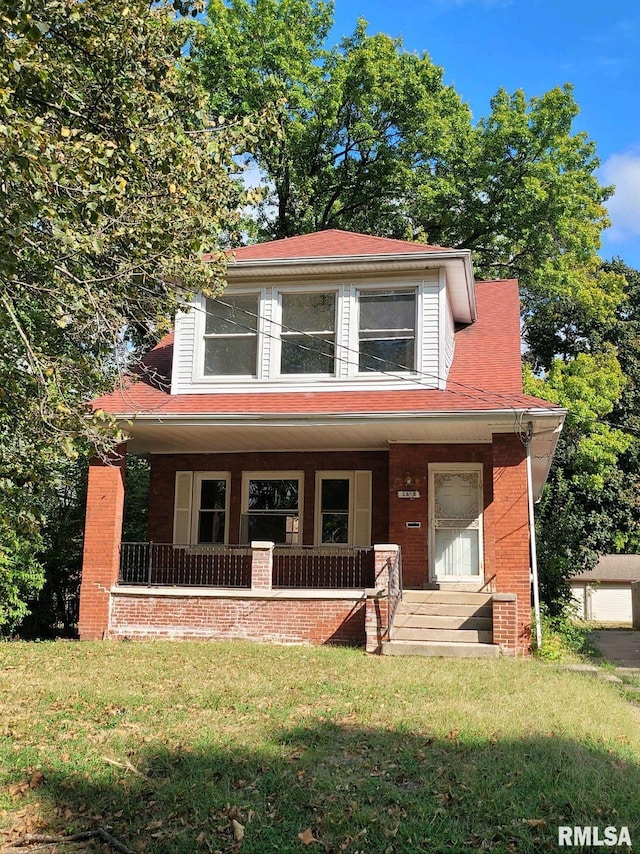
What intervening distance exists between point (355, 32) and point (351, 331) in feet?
53.6

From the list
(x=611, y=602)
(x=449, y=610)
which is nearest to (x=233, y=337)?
(x=449, y=610)

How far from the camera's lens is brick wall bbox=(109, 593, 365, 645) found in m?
13.0

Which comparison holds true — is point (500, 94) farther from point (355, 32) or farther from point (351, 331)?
point (351, 331)

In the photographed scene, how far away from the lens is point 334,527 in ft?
52.4

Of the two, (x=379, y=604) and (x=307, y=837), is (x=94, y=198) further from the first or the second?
(x=379, y=604)

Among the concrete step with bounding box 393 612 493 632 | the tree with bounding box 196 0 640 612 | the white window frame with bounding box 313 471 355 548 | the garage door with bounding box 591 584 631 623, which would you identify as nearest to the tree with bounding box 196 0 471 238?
the tree with bounding box 196 0 640 612

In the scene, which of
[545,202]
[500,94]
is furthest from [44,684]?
[500,94]

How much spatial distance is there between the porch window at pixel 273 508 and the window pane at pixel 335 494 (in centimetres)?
49

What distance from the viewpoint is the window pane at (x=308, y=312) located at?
14758mm

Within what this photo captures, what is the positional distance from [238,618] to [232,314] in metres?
5.47

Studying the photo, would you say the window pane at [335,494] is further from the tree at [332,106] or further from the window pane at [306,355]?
the tree at [332,106]

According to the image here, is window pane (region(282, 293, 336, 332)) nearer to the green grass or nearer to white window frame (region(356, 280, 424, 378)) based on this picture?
white window frame (region(356, 280, 424, 378))

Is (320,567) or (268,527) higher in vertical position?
(268,527)

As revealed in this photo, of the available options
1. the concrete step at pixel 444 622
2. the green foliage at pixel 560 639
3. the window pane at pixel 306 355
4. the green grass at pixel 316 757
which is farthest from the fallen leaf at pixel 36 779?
Result: the window pane at pixel 306 355
